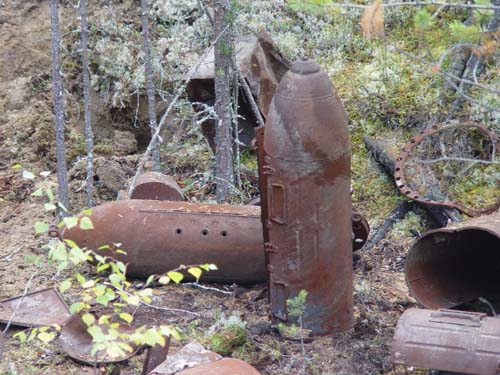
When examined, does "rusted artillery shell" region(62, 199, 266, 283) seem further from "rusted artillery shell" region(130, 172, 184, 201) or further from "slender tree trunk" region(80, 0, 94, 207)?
"slender tree trunk" region(80, 0, 94, 207)

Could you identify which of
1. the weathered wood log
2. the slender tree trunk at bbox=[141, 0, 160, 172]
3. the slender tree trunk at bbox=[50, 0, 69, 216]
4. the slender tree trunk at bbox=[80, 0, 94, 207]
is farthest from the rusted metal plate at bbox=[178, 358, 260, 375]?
the slender tree trunk at bbox=[141, 0, 160, 172]

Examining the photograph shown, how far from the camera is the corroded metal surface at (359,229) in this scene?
608cm

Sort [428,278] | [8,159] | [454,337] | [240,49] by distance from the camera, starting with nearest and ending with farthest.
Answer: [454,337] → [428,278] → [240,49] → [8,159]

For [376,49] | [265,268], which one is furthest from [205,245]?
[376,49]

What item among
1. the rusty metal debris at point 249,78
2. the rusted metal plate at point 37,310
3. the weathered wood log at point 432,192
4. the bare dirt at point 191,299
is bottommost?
the bare dirt at point 191,299

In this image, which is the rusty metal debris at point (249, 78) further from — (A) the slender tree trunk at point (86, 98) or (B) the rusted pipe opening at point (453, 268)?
(B) the rusted pipe opening at point (453, 268)

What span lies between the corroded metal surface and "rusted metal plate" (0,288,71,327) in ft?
7.47

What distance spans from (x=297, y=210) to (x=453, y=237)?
1.52 meters

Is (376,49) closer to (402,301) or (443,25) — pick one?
(443,25)

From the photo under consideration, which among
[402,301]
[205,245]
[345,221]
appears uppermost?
[345,221]

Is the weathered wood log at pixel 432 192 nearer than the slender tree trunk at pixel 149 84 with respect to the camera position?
Yes

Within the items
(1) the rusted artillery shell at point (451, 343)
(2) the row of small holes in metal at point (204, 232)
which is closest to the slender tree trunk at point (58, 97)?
(2) the row of small holes in metal at point (204, 232)

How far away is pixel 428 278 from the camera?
5.98 meters

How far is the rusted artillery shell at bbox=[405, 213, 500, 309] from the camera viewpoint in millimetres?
5871
